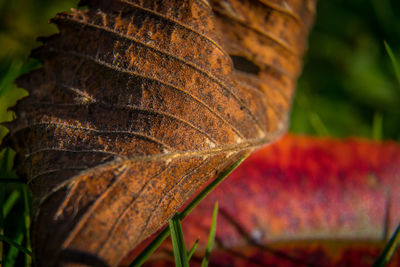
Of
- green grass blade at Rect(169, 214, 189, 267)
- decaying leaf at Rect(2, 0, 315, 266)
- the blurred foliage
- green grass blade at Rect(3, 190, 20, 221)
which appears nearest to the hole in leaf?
decaying leaf at Rect(2, 0, 315, 266)

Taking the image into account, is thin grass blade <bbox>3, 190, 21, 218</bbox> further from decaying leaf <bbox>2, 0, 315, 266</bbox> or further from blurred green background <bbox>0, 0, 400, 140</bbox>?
blurred green background <bbox>0, 0, 400, 140</bbox>

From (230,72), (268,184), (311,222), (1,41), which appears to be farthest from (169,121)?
(1,41)

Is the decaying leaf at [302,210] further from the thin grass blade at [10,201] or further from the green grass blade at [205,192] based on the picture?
the thin grass blade at [10,201]

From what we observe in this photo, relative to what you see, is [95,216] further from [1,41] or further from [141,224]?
[1,41]

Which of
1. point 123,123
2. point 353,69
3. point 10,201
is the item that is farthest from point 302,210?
point 353,69

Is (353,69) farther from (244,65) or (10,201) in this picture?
(10,201)

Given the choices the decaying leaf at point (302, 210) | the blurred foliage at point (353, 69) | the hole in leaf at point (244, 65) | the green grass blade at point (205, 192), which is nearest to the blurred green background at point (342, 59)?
the blurred foliage at point (353, 69)
